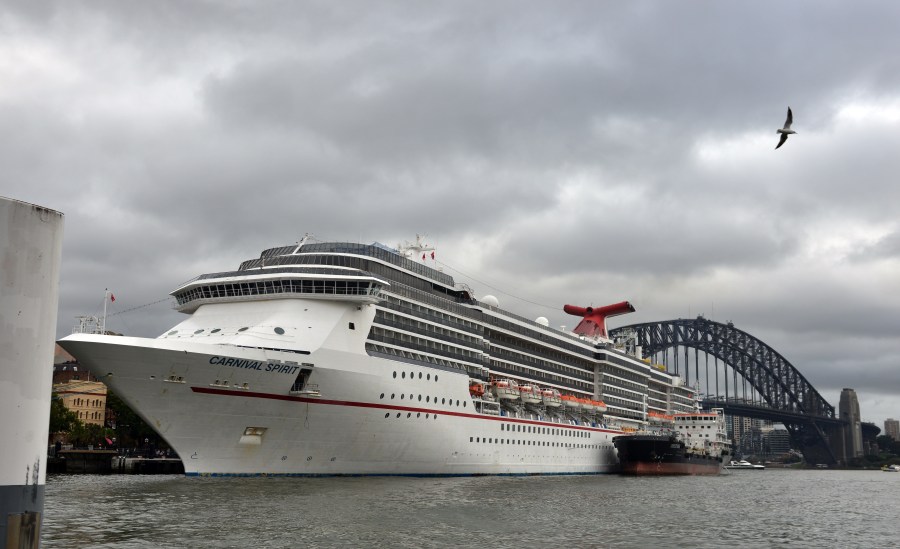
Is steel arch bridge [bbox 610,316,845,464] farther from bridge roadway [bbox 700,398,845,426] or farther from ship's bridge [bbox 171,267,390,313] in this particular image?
ship's bridge [bbox 171,267,390,313]

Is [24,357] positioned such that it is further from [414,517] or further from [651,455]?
[651,455]

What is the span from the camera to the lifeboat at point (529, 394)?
206 feet

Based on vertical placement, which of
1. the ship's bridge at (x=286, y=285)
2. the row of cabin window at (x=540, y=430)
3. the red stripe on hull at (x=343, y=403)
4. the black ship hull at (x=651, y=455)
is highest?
the ship's bridge at (x=286, y=285)

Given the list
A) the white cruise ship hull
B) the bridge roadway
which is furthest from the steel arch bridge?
the white cruise ship hull

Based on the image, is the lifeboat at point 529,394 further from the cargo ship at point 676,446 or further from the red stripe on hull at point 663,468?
the red stripe on hull at point 663,468

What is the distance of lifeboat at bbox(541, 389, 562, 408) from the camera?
6662 cm

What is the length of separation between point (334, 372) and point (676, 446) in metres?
49.4

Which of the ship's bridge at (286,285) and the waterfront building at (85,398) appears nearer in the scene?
the ship's bridge at (286,285)

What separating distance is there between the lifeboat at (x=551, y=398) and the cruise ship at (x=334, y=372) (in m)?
1.10

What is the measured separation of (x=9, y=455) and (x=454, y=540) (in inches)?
709

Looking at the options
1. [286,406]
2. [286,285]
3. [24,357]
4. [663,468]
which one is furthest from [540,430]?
[24,357]

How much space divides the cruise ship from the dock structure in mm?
29669

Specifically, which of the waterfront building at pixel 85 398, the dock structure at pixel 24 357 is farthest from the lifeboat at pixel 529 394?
the waterfront building at pixel 85 398

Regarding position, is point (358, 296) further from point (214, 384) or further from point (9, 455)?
point (9, 455)
